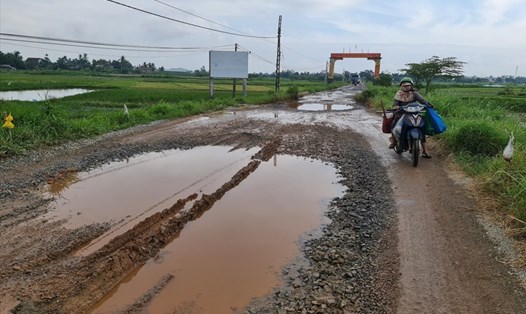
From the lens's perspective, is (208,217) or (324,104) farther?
(324,104)

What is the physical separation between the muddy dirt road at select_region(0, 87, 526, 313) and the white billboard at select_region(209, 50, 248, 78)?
64.3 ft

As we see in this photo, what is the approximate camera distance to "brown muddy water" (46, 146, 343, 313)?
11.6 ft

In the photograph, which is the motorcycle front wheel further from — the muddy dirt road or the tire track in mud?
the tire track in mud

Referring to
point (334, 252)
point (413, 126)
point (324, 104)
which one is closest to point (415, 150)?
point (413, 126)

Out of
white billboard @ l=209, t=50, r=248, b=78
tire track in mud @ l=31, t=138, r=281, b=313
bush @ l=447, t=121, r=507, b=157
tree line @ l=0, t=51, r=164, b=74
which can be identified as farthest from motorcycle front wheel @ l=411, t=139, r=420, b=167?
tree line @ l=0, t=51, r=164, b=74

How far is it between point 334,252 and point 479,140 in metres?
5.92

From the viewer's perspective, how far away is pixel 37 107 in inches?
438

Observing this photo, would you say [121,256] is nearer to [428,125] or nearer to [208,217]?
[208,217]

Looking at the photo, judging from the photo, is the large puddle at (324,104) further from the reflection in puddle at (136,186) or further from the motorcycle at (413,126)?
the reflection in puddle at (136,186)

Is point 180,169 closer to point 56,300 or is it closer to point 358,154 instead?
point 358,154

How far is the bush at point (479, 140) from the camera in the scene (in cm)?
838

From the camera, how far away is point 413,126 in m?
8.04

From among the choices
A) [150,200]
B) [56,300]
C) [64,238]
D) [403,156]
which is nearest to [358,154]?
[403,156]

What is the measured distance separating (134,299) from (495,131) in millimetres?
8135
